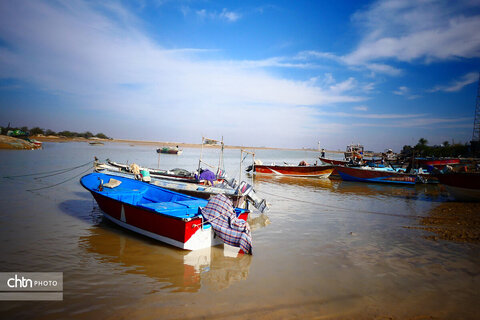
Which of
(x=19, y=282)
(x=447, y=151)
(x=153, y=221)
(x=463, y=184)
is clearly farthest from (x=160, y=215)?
(x=447, y=151)

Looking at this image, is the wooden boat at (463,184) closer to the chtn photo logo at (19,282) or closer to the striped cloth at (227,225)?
the striped cloth at (227,225)

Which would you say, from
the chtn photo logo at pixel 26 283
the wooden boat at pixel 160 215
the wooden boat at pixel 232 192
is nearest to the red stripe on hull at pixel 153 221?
the wooden boat at pixel 160 215

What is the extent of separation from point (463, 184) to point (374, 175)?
8.19 m

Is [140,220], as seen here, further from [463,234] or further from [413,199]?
[413,199]

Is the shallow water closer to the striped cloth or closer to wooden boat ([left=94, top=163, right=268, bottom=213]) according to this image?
the striped cloth

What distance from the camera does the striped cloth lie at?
6316 mm

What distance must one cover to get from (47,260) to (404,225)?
11.4 m

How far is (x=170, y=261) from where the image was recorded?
19.4 feet

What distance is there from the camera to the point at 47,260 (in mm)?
5676

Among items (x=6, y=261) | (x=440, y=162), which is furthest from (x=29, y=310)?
(x=440, y=162)

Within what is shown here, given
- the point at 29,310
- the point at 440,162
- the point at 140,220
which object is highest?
the point at 440,162

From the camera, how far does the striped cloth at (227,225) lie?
6.32 meters

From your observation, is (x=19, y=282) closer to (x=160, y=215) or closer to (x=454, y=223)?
(x=160, y=215)

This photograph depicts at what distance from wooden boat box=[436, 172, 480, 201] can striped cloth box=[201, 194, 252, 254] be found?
14.3 metres
